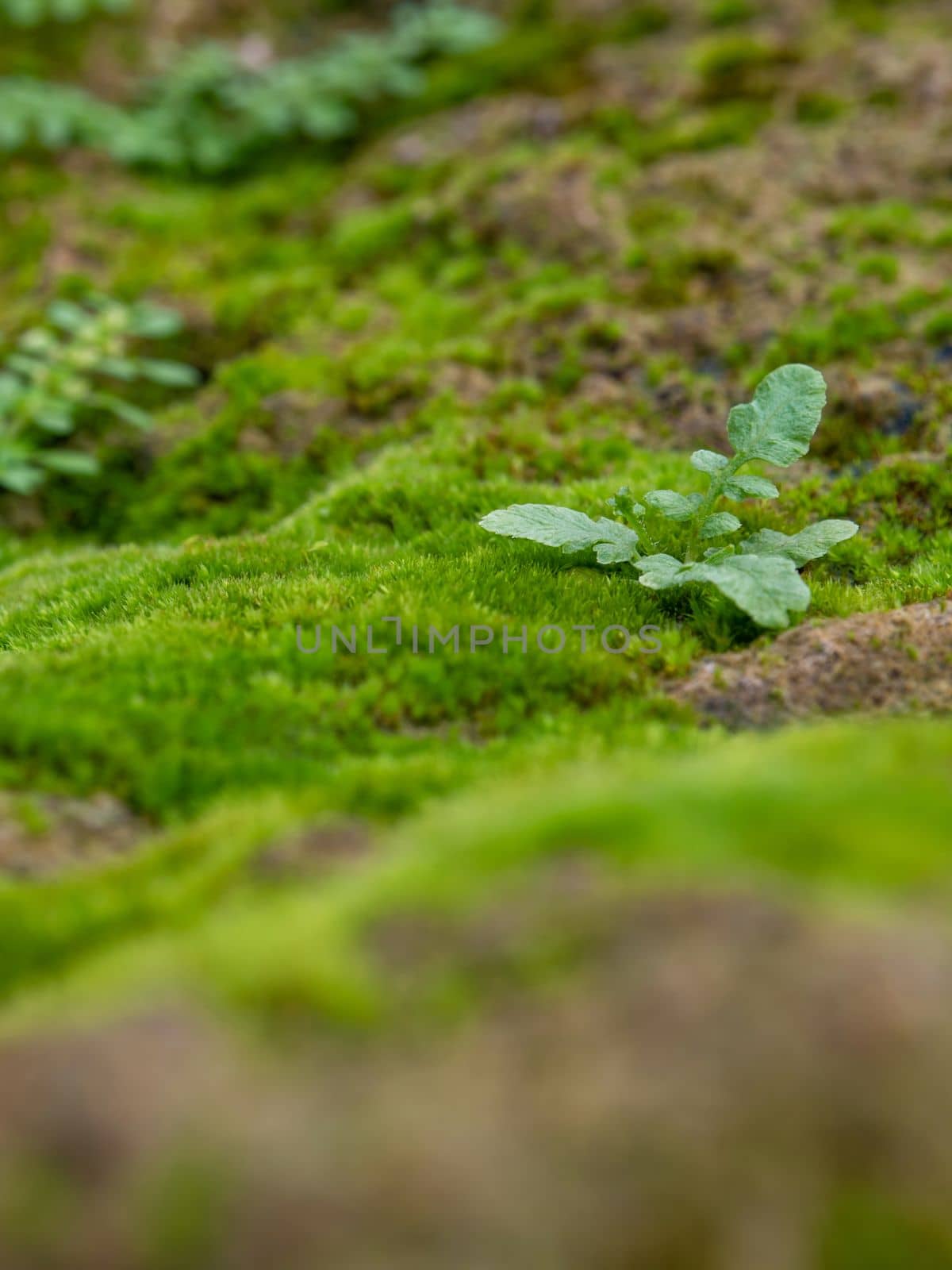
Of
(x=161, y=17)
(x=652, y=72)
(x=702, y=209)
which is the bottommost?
(x=702, y=209)

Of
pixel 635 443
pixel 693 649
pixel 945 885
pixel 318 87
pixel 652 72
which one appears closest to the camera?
pixel 945 885

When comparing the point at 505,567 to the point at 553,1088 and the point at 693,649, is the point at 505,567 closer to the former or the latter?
the point at 693,649

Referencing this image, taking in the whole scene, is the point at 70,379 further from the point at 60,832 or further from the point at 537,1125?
the point at 537,1125

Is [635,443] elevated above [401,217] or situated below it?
below

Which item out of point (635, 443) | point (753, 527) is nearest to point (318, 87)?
point (635, 443)

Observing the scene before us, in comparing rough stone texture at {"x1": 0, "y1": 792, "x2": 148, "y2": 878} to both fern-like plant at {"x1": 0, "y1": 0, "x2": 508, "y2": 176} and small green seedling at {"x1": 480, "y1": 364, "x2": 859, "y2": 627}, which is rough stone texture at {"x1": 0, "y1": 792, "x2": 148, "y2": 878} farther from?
fern-like plant at {"x1": 0, "y1": 0, "x2": 508, "y2": 176}

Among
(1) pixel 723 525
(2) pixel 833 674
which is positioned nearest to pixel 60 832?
(2) pixel 833 674

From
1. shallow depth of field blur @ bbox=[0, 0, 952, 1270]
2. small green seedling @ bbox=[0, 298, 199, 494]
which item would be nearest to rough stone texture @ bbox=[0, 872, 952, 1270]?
shallow depth of field blur @ bbox=[0, 0, 952, 1270]

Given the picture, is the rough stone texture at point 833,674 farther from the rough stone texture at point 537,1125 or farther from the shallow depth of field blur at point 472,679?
the rough stone texture at point 537,1125

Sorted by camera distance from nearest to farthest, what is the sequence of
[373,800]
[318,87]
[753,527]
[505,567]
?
[373,800] → [505,567] → [753,527] → [318,87]
